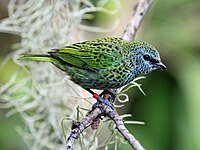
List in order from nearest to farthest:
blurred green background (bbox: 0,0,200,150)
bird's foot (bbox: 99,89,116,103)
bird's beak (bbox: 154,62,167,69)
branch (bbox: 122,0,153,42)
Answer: bird's beak (bbox: 154,62,167,69) → bird's foot (bbox: 99,89,116,103) → branch (bbox: 122,0,153,42) → blurred green background (bbox: 0,0,200,150)

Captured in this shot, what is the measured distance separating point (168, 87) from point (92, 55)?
112 cm

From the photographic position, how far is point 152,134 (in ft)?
10.5

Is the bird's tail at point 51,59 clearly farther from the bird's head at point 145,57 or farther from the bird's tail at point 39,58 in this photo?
the bird's head at point 145,57

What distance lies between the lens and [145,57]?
219cm

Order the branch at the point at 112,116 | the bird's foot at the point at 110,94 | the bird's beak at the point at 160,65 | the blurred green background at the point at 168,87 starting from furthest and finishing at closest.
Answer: the blurred green background at the point at 168,87 < the bird's foot at the point at 110,94 < the bird's beak at the point at 160,65 < the branch at the point at 112,116

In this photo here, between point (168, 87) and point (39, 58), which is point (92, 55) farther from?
point (168, 87)

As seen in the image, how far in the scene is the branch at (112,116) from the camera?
5.96ft

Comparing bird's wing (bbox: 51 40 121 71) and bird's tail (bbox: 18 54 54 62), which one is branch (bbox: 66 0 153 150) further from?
bird's tail (bbox: 18 54 54 62)

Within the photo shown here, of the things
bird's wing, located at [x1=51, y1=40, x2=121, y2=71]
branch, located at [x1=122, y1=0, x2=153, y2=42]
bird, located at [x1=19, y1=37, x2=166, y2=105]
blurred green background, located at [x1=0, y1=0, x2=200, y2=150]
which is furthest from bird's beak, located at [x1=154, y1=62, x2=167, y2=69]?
blurred green background, located at [x1=0, y1=0, x2=200, y2=150]

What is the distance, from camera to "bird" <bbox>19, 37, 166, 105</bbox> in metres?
2.19

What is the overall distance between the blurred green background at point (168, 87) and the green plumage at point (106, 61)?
922 millimetres

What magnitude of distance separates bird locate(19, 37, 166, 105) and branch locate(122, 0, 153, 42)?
0.17 metres

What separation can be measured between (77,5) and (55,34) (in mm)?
209

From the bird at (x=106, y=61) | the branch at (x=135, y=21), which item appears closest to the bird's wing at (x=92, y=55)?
the bird at (x=106, y=61)
